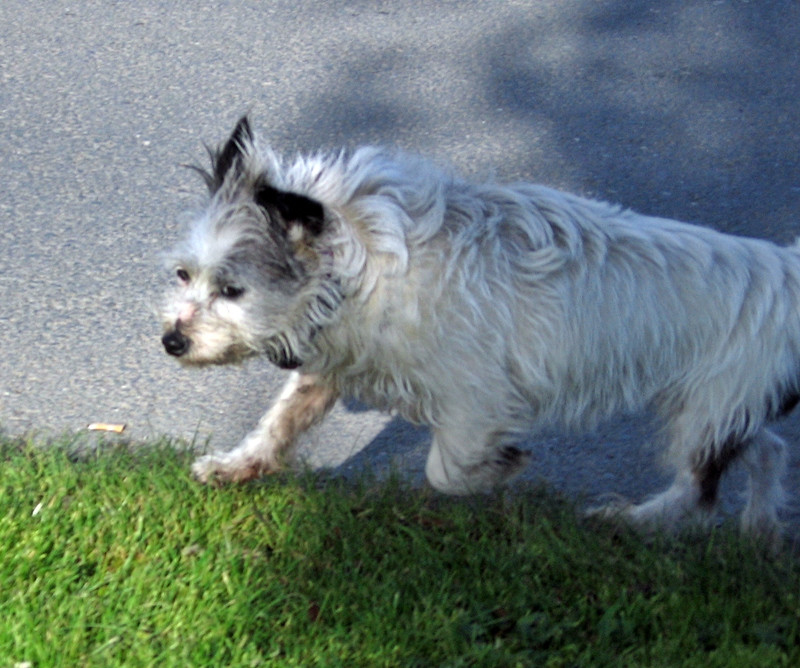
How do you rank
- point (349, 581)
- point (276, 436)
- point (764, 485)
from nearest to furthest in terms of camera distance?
1. point (349, 581)
2. point (764, 485)
3. point (276, 436)

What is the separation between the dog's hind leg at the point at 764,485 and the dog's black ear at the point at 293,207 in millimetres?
1489

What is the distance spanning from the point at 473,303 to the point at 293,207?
0.56 metres

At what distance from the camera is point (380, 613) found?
9.93 ft

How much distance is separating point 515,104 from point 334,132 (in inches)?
39.6

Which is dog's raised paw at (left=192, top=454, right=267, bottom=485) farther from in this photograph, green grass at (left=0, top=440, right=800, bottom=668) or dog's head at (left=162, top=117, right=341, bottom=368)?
dog's head at (left=162, top=117, right=341, bottom=368)

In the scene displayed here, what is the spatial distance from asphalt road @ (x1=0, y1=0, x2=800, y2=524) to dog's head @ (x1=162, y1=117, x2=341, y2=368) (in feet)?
2.56

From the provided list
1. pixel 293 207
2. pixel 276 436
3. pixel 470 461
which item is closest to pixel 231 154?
pixel 293 207

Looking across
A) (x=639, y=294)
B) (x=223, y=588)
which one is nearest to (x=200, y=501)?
(x=223, y=588)

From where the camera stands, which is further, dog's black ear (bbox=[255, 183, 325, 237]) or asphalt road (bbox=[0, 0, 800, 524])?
asphalt road (bbox=[0, 0, 800, 524])

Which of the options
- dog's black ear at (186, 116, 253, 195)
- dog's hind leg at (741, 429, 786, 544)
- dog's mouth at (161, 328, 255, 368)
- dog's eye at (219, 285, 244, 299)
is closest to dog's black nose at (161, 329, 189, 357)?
dog's mouth at (161, 328, 255, 368)

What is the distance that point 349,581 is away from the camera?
3.17m

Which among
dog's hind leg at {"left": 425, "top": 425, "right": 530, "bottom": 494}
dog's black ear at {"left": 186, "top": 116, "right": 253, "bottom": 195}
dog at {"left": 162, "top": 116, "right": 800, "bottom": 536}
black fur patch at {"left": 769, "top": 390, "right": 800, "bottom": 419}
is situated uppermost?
dog's black ear at {"left": 186, "top": 116, "right": 253, "bottom": 195}

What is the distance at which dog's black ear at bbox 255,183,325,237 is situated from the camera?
3.19 metres

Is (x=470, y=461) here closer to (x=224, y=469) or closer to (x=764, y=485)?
(x=224, y=469)
